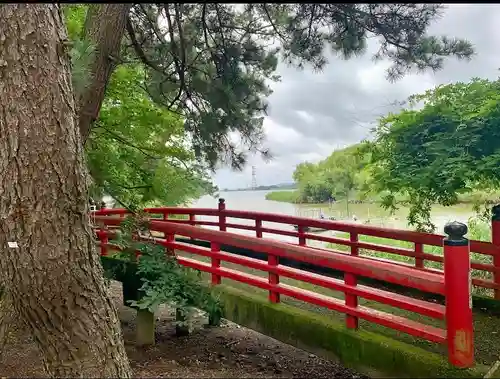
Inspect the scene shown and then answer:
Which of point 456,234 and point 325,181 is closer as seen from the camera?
point 456,234

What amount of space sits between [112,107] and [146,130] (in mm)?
491

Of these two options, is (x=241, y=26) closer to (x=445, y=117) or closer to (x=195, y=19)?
(x=195, y=19)

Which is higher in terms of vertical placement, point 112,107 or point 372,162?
point 112,107

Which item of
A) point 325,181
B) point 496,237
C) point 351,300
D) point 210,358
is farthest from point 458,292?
point 325,181

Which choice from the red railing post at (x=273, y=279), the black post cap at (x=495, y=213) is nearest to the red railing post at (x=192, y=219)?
the red railing post at (x=273, y=279)

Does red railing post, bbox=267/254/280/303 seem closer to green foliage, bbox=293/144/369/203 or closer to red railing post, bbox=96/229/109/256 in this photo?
red railing post, bbox=96/229/109/256

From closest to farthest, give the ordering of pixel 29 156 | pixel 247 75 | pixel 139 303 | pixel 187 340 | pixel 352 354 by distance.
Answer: pixel 29 156, pixel 352 354, pixel 139 303, pixel 187 340, pixel 247 75

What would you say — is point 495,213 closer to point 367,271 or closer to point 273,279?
point 367,271

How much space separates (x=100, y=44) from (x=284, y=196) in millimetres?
7730

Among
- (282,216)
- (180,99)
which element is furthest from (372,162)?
(180,99)

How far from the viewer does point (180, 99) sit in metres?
6.16

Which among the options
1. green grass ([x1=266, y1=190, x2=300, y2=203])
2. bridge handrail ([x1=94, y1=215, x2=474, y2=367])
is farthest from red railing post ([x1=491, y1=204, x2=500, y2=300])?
green grass ([x1=266, y1=190, x2=300, y2=203])

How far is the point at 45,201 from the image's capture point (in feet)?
7.95

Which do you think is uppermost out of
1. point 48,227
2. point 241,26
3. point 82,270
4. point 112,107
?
point 241,26
